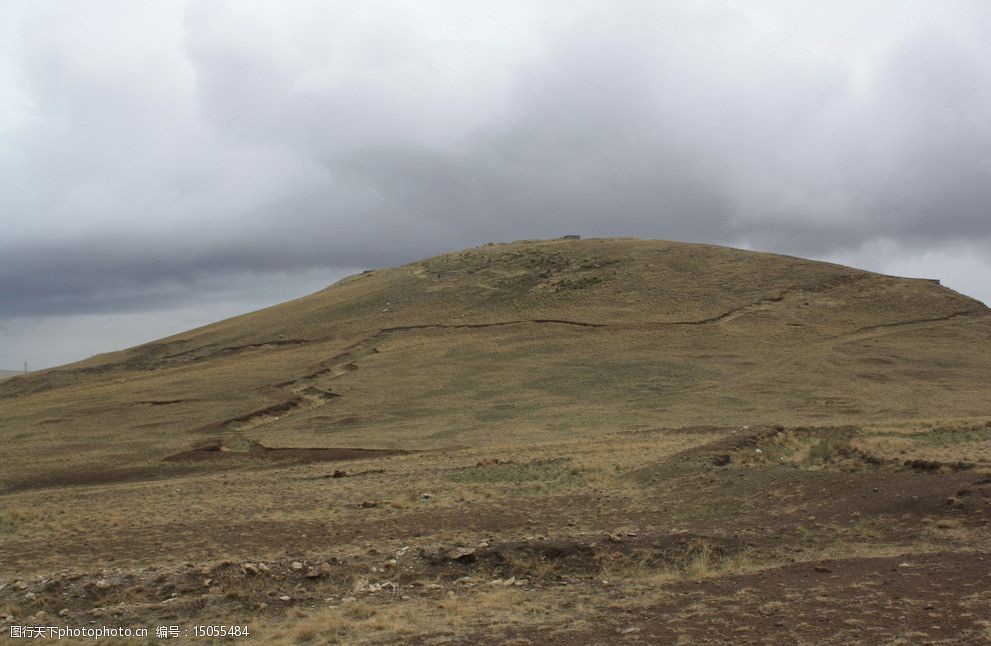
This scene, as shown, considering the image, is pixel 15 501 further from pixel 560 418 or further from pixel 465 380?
pixel 465 380

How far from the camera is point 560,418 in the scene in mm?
35000

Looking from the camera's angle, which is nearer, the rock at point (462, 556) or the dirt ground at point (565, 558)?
the dirt ground at point (565, 558)

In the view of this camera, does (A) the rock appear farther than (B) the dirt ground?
Yes

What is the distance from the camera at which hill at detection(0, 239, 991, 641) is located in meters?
11.7

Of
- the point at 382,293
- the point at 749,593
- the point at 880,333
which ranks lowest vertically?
the point at 749,593

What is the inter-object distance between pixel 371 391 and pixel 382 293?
25808 millimetres

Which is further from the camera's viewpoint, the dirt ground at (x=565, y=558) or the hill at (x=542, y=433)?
A: the hill at (x=542, y=433)

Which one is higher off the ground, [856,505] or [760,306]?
[760,306]

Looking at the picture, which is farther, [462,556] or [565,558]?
[462,556]

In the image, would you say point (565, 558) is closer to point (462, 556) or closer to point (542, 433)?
point (462, 556)

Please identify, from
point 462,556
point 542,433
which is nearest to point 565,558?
point 462,556

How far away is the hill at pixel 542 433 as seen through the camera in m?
11.7

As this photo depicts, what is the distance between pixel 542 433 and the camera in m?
31.6

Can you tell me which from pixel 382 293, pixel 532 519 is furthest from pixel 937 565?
pixel 382 293
